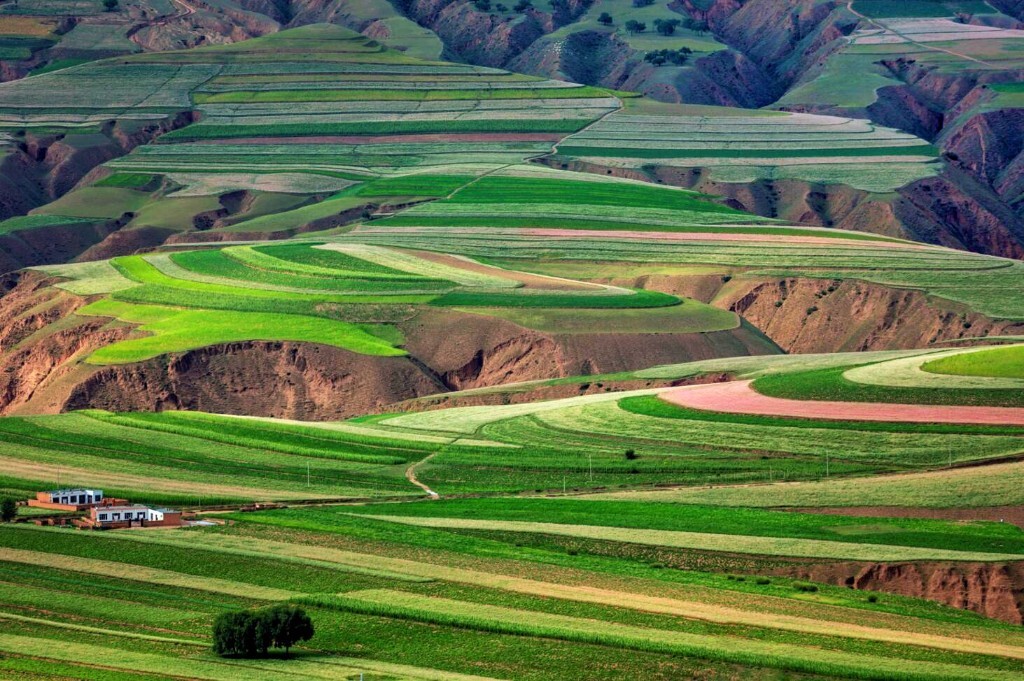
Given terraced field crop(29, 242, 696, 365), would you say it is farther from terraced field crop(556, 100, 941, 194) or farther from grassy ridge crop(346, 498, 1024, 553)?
terraced field crop(556, 100, 941, 194)

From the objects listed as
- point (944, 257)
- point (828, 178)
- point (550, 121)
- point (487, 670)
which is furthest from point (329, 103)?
point (487, 670)

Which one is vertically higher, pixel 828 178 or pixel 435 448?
pixel 435 448

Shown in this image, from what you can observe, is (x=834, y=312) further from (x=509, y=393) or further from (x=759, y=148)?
(x=759, y=148)

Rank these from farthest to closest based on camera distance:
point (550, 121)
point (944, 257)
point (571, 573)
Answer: point (550, 121) < point (944, 257) < point (571, 573)

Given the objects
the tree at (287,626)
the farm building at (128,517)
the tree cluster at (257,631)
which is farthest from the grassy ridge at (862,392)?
the tree cluster at (257,631)

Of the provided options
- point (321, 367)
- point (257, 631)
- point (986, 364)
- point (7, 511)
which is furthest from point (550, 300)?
point (257, 631)

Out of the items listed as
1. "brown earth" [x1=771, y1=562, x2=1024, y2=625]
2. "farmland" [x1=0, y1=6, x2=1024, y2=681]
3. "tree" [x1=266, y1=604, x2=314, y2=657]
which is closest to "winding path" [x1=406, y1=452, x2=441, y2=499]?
"farmland" [x1=0, y1=6, x2=1024, y2=681]

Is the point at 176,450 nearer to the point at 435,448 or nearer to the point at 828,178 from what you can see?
the point at 435,448
